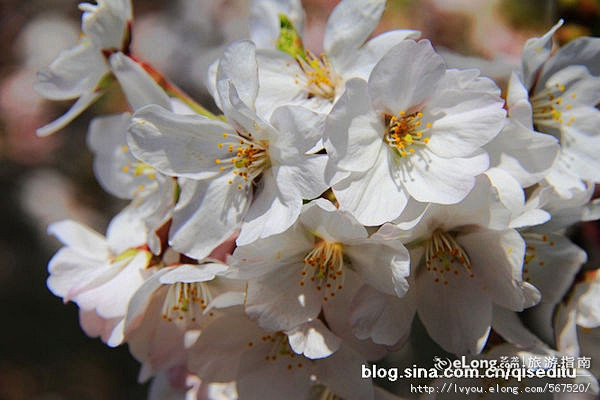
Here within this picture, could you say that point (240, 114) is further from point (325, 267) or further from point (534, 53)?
point (534, 53)

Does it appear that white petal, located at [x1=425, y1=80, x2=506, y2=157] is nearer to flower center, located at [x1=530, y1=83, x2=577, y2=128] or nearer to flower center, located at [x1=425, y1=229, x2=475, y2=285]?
flower center, located at [x1=425, y1=229, x2=475, y2=285]

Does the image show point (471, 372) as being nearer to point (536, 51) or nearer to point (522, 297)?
point (522, 297)

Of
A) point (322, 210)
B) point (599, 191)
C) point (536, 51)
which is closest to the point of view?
point (322, 210)

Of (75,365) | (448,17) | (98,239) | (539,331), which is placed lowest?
(75,365)

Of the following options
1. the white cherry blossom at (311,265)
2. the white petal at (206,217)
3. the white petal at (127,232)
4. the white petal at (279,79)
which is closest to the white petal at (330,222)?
the white cherry blossom at (311,265)

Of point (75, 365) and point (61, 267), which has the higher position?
point (61, 267)

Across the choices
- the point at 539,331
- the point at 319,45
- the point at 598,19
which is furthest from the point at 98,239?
the point at 598,19
